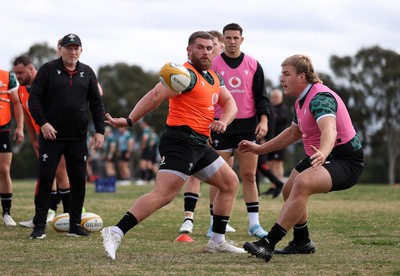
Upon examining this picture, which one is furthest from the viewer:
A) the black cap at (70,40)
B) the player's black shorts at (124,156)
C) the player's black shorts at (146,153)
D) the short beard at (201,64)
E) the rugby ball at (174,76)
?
the player's black shorts at (146,153)

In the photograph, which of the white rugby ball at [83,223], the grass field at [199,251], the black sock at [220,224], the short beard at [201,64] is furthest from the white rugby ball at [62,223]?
the short beard at [201,64]

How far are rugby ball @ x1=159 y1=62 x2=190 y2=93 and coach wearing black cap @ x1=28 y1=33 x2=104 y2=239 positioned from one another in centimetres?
246

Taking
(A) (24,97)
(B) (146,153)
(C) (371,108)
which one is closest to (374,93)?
(C) (371,108)

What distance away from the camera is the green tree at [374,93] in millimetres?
66125

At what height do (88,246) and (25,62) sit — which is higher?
(25,62)

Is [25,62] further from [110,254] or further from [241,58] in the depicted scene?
[110,254]

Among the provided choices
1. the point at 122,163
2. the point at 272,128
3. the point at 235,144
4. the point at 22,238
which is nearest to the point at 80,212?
the point at 22,238

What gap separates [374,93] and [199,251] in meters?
60.7

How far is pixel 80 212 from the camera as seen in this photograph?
1059cm

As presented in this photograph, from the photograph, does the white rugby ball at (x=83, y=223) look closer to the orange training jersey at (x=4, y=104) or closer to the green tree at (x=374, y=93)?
the orange training jersey at (x=4, y=104)

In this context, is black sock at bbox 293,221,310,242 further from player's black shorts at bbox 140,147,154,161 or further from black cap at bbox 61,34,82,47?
player's black shorts at bbox 140,147,154,161

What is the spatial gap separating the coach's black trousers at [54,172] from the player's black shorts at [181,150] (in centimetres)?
229

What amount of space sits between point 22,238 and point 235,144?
288 cm

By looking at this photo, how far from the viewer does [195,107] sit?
8.32 m
